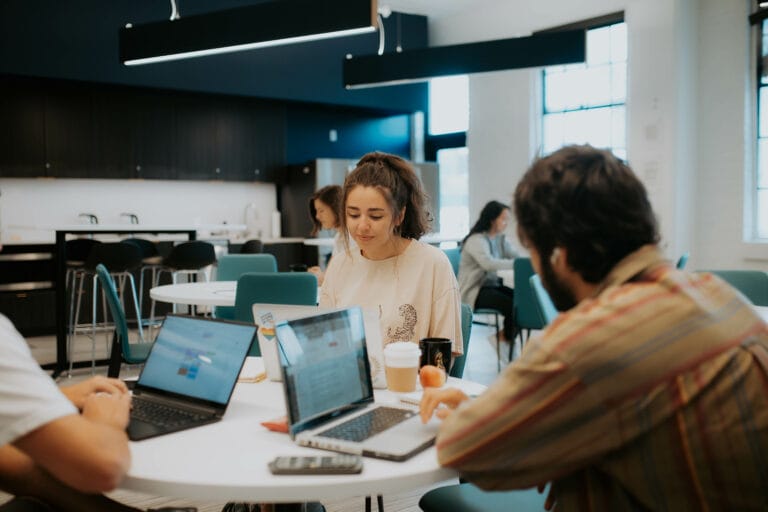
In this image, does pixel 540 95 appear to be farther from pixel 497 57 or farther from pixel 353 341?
pixel 353 341

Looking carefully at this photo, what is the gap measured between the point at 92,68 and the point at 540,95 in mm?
4928

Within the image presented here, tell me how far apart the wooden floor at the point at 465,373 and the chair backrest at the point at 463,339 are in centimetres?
98

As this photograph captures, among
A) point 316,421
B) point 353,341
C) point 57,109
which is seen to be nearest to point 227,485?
point 316,421

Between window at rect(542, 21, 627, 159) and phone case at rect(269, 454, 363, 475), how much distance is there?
20.0ft

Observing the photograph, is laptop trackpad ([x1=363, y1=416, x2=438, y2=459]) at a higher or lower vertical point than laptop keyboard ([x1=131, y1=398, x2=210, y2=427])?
lower

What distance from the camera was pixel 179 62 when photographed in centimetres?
743

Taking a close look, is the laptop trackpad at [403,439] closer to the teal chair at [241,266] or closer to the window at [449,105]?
the teal chair at [241,266]

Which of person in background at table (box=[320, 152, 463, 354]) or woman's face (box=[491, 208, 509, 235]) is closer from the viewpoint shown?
person in background at table (box=[320, 152, 463, 354])

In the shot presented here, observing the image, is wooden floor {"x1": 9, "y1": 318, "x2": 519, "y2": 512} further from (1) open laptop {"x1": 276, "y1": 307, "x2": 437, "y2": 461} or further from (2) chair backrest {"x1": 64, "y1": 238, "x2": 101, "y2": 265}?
(1) open laptop {"x1": 276, "y1": 307, "x2": 437, "y2": 461}

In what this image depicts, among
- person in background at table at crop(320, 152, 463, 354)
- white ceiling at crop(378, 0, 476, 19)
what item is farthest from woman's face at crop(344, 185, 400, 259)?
white ceiling at crop(378, 0, 476, 19)

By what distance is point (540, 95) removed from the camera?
795cm

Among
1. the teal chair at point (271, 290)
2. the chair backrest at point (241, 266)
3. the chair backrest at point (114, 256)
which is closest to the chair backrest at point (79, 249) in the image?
the chair backrest at point (114, 256)

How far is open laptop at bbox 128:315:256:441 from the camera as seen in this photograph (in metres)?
1.47

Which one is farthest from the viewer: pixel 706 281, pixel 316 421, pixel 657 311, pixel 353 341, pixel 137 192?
pixel 137 192
